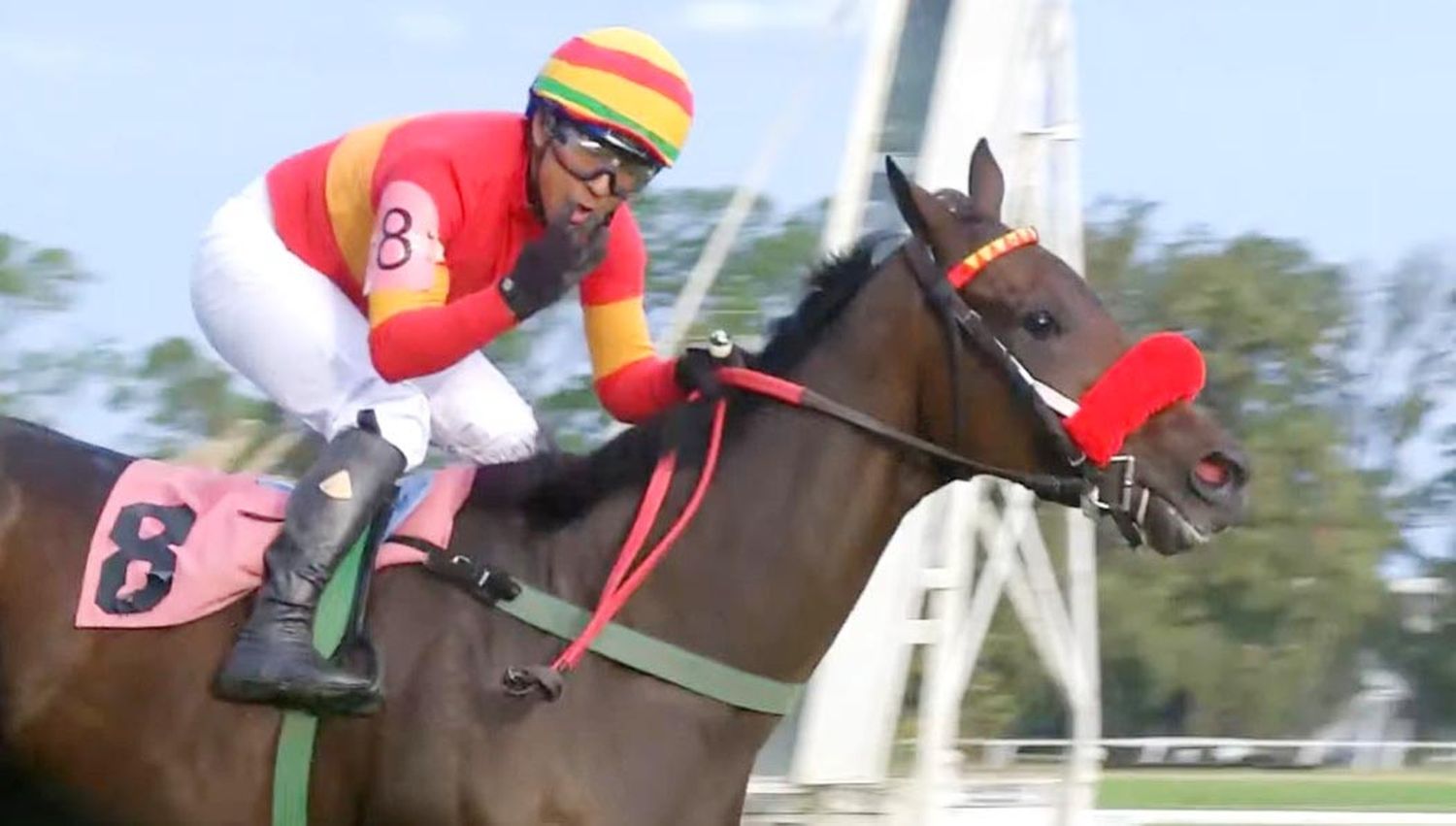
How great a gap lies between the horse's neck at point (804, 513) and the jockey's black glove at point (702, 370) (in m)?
0.10

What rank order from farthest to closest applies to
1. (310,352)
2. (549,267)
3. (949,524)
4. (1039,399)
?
(949,524) → (310,352) → (1039,399) → (549,267)

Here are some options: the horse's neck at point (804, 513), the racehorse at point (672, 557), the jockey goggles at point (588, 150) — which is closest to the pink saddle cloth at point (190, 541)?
the racehorse at point (672, 557)

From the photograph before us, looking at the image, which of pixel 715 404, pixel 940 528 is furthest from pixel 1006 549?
pixel 715 404

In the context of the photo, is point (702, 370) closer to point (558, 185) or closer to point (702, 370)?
point (702, 370)

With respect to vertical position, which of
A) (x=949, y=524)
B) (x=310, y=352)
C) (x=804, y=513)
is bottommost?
(x=804, y=513)

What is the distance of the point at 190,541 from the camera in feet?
14.8

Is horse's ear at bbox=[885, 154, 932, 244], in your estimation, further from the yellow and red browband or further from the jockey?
the jockey

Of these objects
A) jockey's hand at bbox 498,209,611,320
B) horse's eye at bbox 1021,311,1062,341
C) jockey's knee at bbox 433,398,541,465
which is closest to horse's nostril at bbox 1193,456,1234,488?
horse's eye at bbox 1021,311,1062,341

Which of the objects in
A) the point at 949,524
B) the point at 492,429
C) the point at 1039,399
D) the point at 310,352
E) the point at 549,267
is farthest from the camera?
the point at 949,524

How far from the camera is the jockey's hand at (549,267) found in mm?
4250

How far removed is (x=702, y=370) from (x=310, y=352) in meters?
0.77

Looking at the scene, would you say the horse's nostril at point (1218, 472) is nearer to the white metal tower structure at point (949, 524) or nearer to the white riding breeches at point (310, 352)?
the white riding breeches at point (310, 352)

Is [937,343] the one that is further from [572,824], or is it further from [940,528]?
[940,528]

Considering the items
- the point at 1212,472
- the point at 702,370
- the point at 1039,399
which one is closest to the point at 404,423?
the point at 702,370
